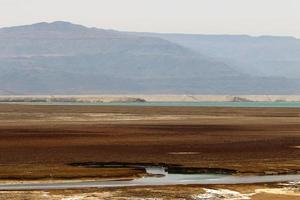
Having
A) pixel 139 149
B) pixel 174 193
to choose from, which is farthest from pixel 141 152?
pixel 174 193

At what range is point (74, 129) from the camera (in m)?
A: 77.1

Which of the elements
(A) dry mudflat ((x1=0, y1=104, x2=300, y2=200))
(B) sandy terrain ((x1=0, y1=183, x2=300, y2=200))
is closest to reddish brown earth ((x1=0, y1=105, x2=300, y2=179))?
(A) dry mudflat ((x1=0, y1=104, x2=300, y2=200))

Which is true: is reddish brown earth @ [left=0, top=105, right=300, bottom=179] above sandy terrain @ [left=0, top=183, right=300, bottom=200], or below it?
above

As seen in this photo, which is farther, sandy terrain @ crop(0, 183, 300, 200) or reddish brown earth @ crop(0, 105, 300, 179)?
reddish brown earth @ crop(0, 105, 300, 179)

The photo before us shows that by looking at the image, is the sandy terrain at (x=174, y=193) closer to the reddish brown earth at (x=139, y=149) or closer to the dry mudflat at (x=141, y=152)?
the dry mudflat at (x=141, y=152)

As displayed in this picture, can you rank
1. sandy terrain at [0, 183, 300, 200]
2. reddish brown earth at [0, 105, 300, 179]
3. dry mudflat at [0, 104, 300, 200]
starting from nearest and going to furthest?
sandy terrain at [0, 183, 300, 200] → dry mudflat at [0, 104, 300, 200] → reddish brown earth at [0, 105, 300, 179]

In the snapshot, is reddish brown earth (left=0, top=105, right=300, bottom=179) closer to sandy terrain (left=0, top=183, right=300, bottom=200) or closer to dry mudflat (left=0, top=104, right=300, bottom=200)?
dry mudflat (left=0, top=104, right=300, bottom=200)

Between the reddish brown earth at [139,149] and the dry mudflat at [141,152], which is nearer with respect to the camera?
the dry mudflat at [141,152]

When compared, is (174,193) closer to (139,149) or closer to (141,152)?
(141,152)

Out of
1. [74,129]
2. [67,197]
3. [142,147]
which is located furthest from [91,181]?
[74,129]

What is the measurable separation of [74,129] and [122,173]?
36.7m

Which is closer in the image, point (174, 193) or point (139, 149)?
point (174, 193)

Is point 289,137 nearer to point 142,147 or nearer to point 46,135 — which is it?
point 142,147

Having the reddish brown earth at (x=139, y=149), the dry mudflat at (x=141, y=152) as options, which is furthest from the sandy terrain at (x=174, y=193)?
the reddish brown earth at (x=139, y=149)
